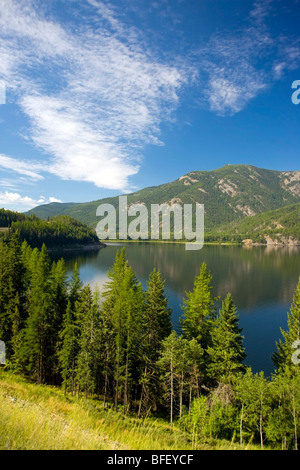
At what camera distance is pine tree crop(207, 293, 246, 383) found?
24.3 m

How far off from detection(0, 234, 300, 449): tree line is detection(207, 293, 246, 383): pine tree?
0.10m

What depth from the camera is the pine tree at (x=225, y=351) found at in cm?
2430

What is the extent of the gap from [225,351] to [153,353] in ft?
24.8

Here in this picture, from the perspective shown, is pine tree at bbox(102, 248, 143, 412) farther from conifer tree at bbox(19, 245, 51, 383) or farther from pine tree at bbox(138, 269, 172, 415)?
conifer tree at bbox(19, 245, 51, 383)

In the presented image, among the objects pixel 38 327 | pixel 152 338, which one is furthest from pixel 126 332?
pixel 38 327

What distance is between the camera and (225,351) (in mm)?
24594

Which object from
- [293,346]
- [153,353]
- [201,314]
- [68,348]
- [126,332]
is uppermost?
[201,314]

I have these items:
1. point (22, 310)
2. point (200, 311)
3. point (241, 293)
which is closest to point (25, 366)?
point (22, 310)

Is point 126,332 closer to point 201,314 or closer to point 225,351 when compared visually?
point 201,314

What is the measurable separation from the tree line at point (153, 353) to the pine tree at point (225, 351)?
0.32ft

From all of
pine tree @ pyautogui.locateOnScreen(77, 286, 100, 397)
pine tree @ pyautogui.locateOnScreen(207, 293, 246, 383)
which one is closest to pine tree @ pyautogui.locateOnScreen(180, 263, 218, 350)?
pine tree @ pyautogui.locateOnScreen(207, 293, 246, 383)

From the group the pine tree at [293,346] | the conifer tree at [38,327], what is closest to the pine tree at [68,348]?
the conifer tree at [38,327]
